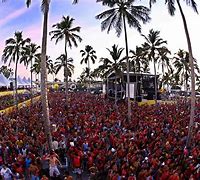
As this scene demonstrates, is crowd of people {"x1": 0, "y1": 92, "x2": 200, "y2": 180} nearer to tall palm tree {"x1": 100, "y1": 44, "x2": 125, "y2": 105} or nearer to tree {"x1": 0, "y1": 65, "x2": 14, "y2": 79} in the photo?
tall palm tree {"x1": 100, "y1": 44, "x2": 125, "y2": 105}

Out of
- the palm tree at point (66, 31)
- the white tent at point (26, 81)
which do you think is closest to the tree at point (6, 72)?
the white tent at point (26, 81)

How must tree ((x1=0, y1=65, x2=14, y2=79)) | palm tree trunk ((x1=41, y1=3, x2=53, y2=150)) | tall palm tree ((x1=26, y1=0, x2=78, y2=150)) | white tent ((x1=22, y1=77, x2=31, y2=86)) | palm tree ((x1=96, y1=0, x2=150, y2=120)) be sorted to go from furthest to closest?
tree ((x1=0, y1=65, x2=14, y2=79)) → white tent ((x1=22, y1=77, x2=31, y2=86)) → palm tree ((x1=96, y1=0, x2=150, y2=120)) → tall palm tree ((x1=26, y1=0, x2=78, y2=150)) → palm tree trunk ((x1=41, y1=3, x2=53, y2=150))

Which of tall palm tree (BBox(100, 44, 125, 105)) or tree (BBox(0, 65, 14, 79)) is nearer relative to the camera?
tall palm tree (BBox(100, 44, 125, 105))

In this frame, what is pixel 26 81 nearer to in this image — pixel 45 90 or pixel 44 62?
pixel 44 62

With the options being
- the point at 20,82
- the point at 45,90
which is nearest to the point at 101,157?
the point at 45,90

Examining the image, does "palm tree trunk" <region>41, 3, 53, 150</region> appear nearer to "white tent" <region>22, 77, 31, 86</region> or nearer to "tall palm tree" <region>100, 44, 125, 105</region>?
"tall palm tree" <region>100, 44, 125, 105</region>

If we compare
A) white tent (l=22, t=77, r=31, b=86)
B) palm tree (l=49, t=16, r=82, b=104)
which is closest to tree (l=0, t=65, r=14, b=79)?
white tent (l=22, t=77, r=31, b=86)

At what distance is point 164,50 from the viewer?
170 feet

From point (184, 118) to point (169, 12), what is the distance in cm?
1023

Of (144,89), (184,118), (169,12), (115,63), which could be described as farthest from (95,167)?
(144,89)

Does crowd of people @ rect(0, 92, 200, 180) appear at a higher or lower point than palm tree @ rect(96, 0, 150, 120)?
lower

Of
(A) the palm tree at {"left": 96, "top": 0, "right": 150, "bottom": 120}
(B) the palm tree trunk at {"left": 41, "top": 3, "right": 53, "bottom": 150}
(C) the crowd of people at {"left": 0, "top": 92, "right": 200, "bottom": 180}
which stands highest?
(A) the palm tree at {"left": 96, "top": 0, "right": 150, "bottom": 120}

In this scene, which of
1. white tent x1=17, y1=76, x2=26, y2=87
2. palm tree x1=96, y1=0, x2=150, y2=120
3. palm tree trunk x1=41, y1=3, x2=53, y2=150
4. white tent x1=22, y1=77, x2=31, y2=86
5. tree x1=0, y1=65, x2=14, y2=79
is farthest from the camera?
tree x1=0, y1=65, x2=14, y2=79

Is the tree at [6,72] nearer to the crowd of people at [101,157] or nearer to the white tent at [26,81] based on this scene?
the white tent at [26,81]
